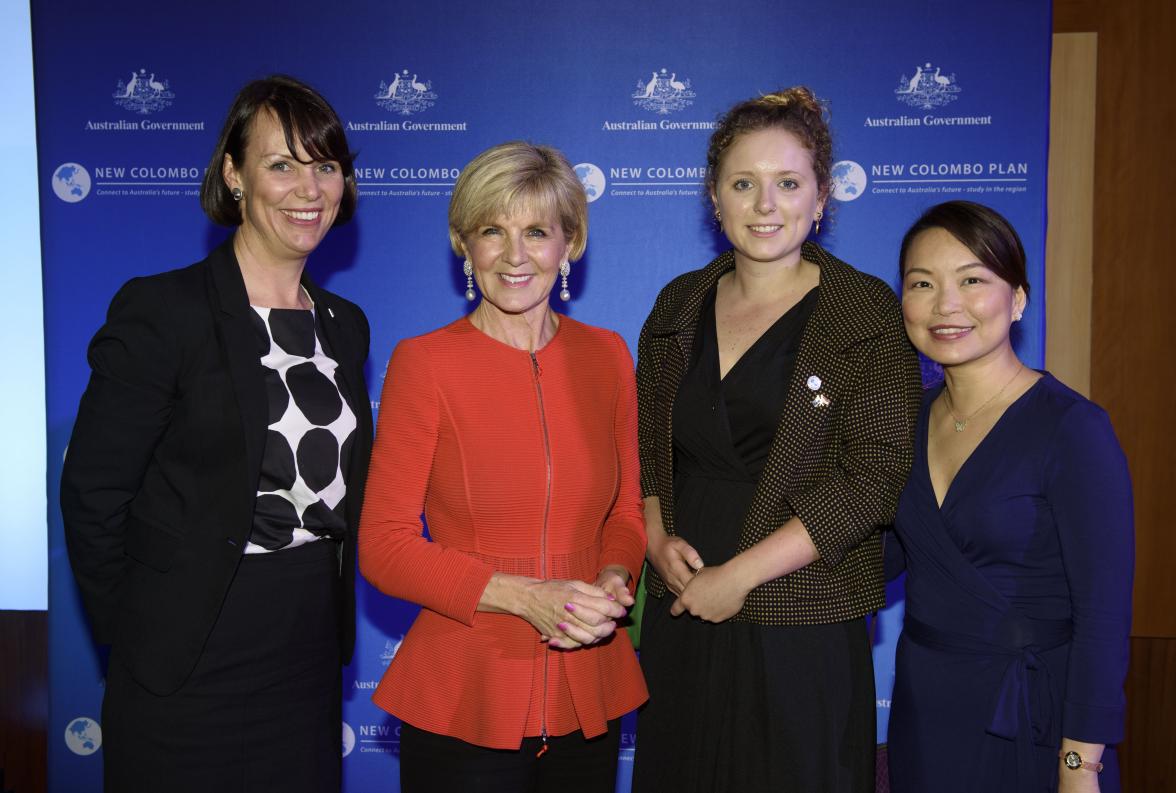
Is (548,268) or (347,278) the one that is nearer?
(548,268)

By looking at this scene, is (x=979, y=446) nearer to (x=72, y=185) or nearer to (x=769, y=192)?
(x=769, y=192)

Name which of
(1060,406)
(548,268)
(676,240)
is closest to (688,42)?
(676,240)

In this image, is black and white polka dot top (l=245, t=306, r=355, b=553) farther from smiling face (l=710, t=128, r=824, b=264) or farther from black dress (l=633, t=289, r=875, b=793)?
smiling face (l=710, t=128, r=824, b=264)

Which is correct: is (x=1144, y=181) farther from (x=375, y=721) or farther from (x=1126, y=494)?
(x=375, y=721)

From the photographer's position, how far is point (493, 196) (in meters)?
1.93

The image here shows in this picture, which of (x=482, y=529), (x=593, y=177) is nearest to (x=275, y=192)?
(x=482, y=529)

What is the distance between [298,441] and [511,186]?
77 cm

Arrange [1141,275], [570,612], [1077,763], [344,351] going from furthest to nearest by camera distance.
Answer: [1141,275]
[344,351]
[1077,763]
[570,612]

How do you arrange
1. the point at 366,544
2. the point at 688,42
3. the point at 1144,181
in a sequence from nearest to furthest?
the point at 366,544 < the point at 688,42 < the point at 1144,181

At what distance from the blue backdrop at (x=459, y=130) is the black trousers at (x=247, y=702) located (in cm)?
166

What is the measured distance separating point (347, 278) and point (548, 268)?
6.55ft

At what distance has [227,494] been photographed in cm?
199

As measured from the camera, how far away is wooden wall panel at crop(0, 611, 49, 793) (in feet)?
13.1

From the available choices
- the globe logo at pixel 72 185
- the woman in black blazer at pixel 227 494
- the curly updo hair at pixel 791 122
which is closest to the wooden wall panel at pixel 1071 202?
the curly updo hair at pixel 791 122
